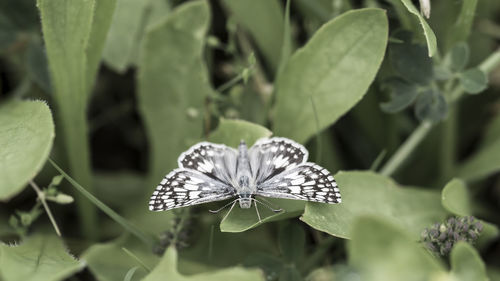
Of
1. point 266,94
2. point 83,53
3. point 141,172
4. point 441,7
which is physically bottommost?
point 141,172

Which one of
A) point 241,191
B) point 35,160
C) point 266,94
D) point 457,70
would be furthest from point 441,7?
point 35,160

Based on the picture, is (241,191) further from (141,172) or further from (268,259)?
(141,172)

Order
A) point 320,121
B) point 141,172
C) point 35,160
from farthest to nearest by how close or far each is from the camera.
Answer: point 141,172 < point 320,121 < point 35,160

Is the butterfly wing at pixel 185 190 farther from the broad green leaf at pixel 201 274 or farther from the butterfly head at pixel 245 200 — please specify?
the broad green leaf at pixel 201 274

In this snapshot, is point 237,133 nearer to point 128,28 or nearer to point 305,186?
point 305,186

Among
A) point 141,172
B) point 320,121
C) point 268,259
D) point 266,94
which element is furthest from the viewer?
point 141,172

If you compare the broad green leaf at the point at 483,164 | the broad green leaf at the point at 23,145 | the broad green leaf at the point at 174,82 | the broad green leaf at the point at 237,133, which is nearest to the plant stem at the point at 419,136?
the broad green leaf at the point at 483,164

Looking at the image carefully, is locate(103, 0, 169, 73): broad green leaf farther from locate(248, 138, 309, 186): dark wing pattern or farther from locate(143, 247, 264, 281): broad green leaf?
locate(143, 247, 264, 281): broad green leaf
